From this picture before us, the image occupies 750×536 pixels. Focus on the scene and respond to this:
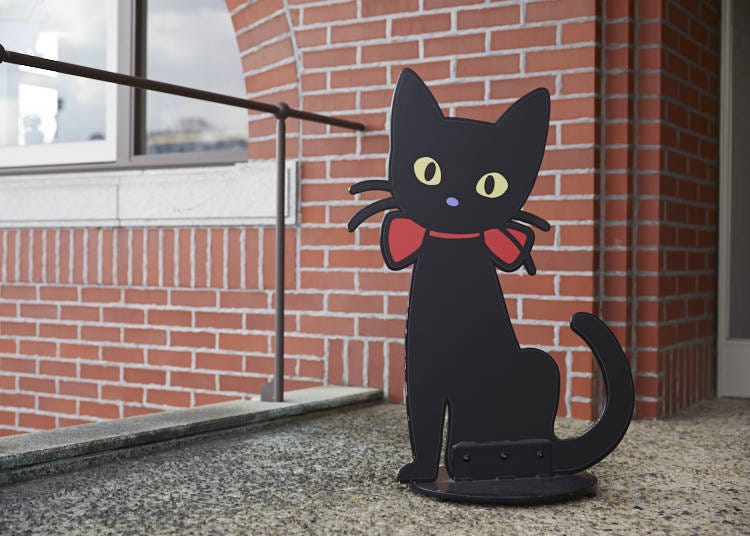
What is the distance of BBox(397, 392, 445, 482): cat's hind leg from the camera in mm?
1884

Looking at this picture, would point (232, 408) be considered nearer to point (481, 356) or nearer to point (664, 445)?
Answer: point (481, 356)

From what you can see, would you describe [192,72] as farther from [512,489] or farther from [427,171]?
[512,489]

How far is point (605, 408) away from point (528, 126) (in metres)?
0.63

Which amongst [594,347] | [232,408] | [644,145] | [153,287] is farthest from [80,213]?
[594,347]

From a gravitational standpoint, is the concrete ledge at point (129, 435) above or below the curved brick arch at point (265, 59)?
below

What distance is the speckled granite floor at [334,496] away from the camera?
1692mm

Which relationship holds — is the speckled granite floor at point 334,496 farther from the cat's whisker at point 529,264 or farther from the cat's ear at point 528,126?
the cat's ear at point 528,126

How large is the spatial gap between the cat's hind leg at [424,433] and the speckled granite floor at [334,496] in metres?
0.05

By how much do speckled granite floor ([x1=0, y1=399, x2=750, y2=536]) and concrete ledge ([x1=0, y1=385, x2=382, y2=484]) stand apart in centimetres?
4

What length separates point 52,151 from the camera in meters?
4.01

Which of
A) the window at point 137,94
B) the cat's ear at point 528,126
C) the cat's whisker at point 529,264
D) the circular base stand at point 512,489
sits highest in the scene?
the window at point 137,94

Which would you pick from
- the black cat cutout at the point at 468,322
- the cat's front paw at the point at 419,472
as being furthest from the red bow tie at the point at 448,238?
the cat's front paw at the point at 419,472

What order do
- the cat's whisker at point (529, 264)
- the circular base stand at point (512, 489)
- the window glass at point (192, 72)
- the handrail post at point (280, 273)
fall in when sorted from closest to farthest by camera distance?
1. the circular base stand at point (512, 489)
2. the cat's whisker at point (529, 264)
3. the handrail post at point (280, 273)
4. the window glass at point (192, 72)

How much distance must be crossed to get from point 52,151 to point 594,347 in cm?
293
